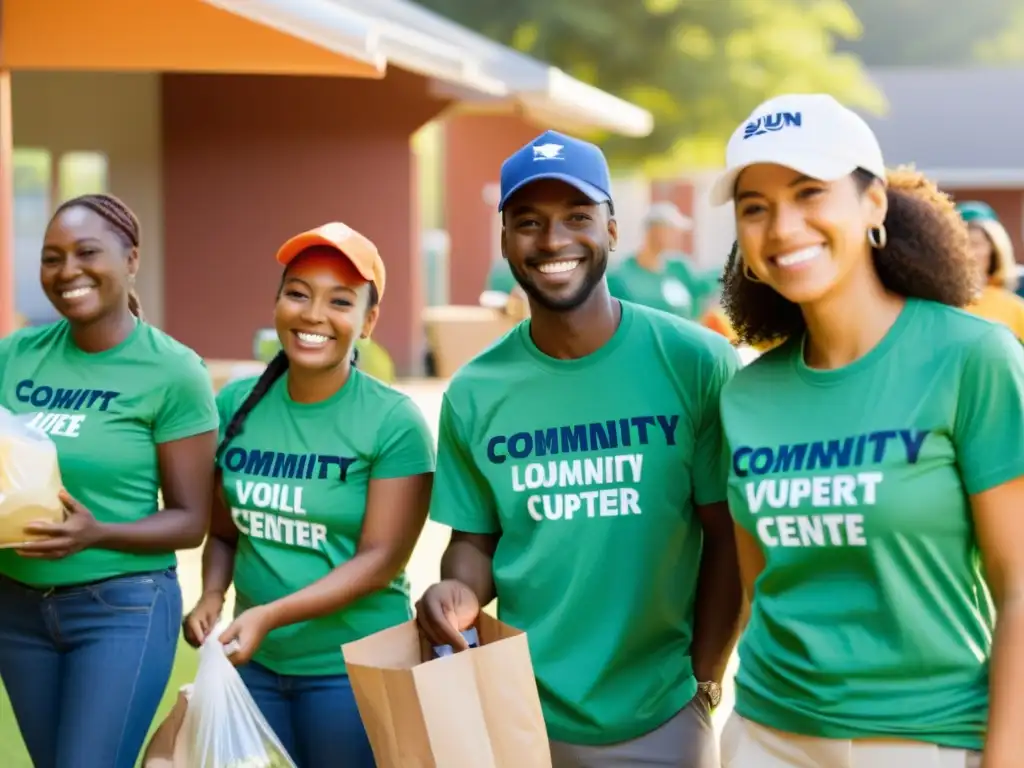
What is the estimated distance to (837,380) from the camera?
281 centimetres

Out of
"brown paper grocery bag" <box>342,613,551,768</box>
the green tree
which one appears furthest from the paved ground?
the green tree

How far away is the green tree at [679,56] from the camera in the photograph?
28438mm

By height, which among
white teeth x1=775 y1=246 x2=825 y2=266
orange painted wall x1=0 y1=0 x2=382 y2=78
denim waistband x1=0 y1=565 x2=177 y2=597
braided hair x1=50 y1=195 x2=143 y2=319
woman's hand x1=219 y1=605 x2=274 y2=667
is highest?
orange painted wall x1=0 y1=0 x2=382 y2=78

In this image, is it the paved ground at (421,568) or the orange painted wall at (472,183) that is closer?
the paved ground at (421,568)

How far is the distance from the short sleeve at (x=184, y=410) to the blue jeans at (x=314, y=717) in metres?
0.58

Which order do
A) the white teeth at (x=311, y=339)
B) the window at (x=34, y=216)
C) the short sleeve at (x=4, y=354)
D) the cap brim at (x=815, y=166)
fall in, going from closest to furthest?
the cap brim at (x=815, y=166)
the white teeth at (x=311, y=339)
the short sleeve at (x=4, y=354)
the window at (x=34, y=216)

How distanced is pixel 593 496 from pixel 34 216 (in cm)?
2944

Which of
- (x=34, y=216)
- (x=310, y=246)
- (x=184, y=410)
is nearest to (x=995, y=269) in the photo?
(x=310, y=246)

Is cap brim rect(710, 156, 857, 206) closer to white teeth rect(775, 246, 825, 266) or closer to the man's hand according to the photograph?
white teeth rect(775, 246, 825, 266)

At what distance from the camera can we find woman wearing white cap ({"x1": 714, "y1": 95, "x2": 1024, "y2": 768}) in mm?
2660

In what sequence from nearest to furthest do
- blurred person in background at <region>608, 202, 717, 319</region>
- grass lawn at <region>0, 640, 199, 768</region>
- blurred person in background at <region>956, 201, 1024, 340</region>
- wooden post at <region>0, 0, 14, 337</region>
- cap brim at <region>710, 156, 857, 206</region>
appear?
cap brim at <region>710, 156, 857, 206</region> → grass lawn at <region>0, 640, 199, 768</region> → blurred person in background at <region>956, 201, 1024, 340</region> → wooden post at <region>0, 0, 14, 337</region> → blurred person in background at <region>608, 202, 717, 319</region>

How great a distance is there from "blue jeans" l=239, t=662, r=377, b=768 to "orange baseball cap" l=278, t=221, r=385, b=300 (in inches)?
36.1

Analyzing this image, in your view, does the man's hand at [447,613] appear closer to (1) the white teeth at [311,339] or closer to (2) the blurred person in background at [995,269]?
(1) the white teeth at [311,339]

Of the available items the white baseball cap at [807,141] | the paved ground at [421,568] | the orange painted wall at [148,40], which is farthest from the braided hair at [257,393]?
the orange painted wall at [148,40]
